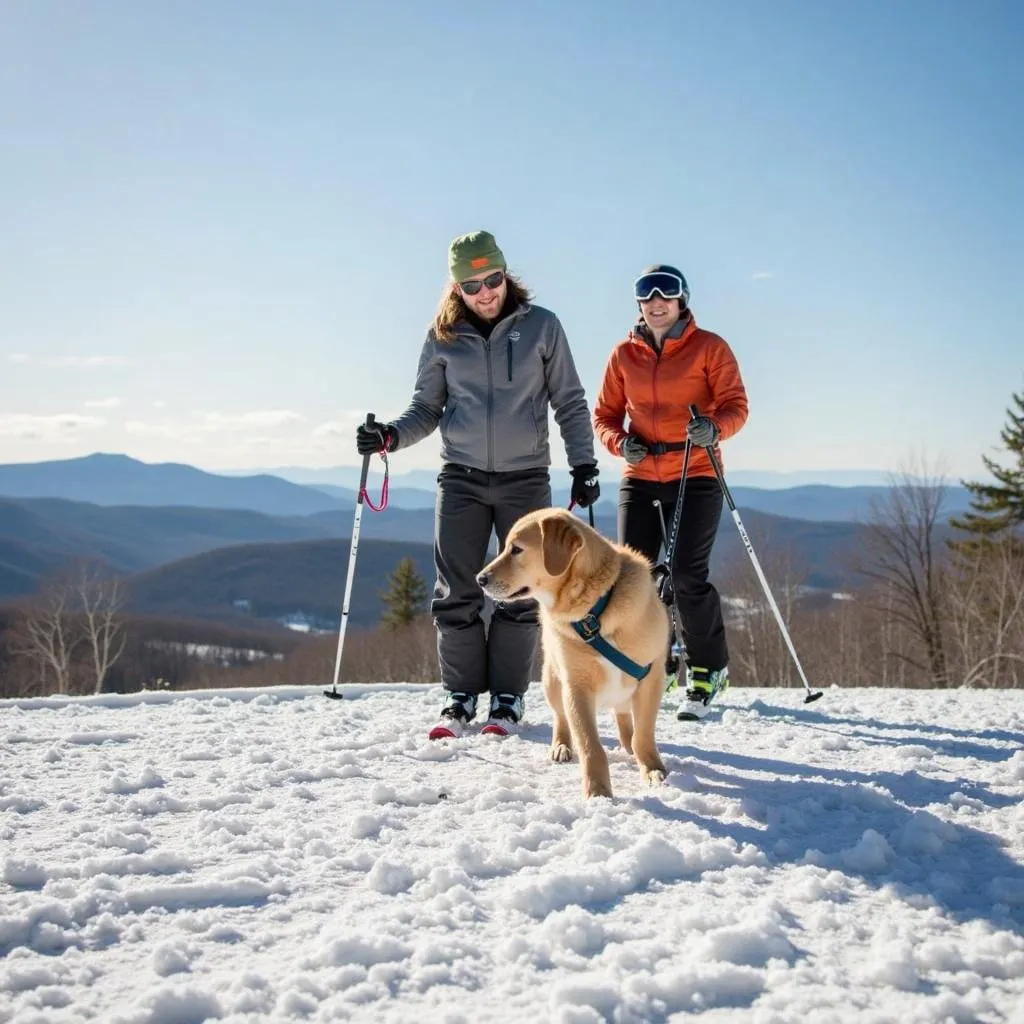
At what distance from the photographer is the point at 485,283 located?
5.19 metres

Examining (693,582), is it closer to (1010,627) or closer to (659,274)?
(659,274)

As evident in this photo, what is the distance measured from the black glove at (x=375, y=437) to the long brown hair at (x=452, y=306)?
0.70 meters

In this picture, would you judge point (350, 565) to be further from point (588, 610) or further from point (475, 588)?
point (588, 610)

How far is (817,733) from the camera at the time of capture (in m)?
5.00

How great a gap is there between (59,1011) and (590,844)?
170cm

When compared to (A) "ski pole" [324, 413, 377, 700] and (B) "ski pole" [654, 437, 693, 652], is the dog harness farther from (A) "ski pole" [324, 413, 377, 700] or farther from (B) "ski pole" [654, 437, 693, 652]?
(A) "ski pole" [324, 413, 377, 700]

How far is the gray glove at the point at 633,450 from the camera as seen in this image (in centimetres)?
576

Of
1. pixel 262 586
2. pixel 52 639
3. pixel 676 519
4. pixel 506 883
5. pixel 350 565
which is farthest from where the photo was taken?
pixel 262 586

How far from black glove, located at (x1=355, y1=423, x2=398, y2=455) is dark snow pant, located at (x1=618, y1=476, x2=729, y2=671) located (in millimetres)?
1727

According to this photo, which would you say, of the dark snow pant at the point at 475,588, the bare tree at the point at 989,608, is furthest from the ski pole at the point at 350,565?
the bare tree at the point at 989,608

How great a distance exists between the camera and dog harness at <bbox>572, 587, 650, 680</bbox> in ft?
12.8

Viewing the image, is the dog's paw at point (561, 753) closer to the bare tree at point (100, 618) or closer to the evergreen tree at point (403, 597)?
the bare tree at point (100, 618)

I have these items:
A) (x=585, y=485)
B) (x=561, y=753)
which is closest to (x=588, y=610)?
(x=561, y=753)

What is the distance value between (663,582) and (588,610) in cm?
130
